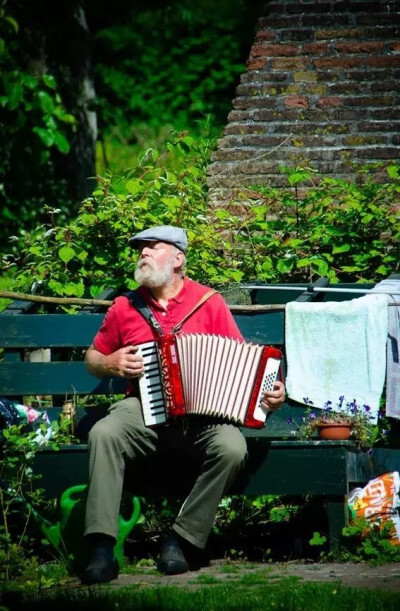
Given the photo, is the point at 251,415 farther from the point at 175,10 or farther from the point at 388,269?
the point at 175,10

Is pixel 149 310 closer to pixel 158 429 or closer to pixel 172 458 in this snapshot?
pixel 158 429

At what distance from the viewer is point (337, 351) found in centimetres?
670

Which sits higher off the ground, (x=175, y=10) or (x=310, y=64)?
(x=175, y=10)

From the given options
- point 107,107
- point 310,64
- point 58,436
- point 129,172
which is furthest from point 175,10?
point 58,436

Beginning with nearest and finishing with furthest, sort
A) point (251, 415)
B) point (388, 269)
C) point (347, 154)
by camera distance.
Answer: point (251, 415)
point (388, 269)
point (347, 154)

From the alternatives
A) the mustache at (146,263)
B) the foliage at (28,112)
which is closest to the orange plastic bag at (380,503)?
the mustache at (146,263)

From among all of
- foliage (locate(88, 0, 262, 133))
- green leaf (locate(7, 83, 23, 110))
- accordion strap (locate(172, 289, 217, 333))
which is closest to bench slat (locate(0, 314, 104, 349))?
accordion strap (locate(172, 289, 217, 333))

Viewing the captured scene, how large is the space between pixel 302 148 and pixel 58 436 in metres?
3.63

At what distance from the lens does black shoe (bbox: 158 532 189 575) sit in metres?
5.81

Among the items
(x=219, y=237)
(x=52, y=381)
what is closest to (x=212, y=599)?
(x=52, y=381)

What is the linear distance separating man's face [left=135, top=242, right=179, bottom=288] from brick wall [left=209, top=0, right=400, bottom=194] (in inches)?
97.4

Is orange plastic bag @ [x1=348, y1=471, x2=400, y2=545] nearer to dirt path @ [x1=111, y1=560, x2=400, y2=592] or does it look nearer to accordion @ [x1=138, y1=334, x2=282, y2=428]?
dirt path @ [x1=111, y1=560, x2=400, y2=592]

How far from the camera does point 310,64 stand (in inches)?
376

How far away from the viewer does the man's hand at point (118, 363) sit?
6.04 meters
